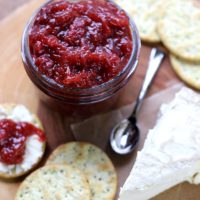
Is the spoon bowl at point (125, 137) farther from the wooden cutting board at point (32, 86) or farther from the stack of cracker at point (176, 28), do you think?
the stack of cracker at point (176, 28)

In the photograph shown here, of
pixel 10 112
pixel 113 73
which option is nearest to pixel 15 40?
pixel 10 112

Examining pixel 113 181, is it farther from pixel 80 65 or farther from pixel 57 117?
pixel 80 65

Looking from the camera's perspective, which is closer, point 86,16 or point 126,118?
point 86,16

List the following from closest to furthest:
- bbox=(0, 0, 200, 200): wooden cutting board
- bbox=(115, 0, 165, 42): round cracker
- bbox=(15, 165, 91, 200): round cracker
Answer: bbox=(15, 165, 91, 200): round cracker
bbox=(0, 0, 200, 200): wooden cutting board
bbox=(115, 0, 165, 42): round cracker

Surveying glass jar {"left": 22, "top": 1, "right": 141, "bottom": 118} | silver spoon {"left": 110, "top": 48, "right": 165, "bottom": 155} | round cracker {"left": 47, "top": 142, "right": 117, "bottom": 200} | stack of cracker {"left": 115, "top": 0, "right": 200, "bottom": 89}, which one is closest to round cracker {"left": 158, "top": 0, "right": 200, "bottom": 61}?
stack of cracker {"left": 115, "top": 0, "right": 200, "bottom": 89}

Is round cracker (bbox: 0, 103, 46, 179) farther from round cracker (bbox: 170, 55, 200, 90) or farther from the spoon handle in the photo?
round cracker (bbox: 170, 55, 200, 90)

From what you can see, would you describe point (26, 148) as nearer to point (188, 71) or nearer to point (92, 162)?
point (92, 162)

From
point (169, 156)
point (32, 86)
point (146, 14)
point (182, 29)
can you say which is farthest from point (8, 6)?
point (169, 156)
